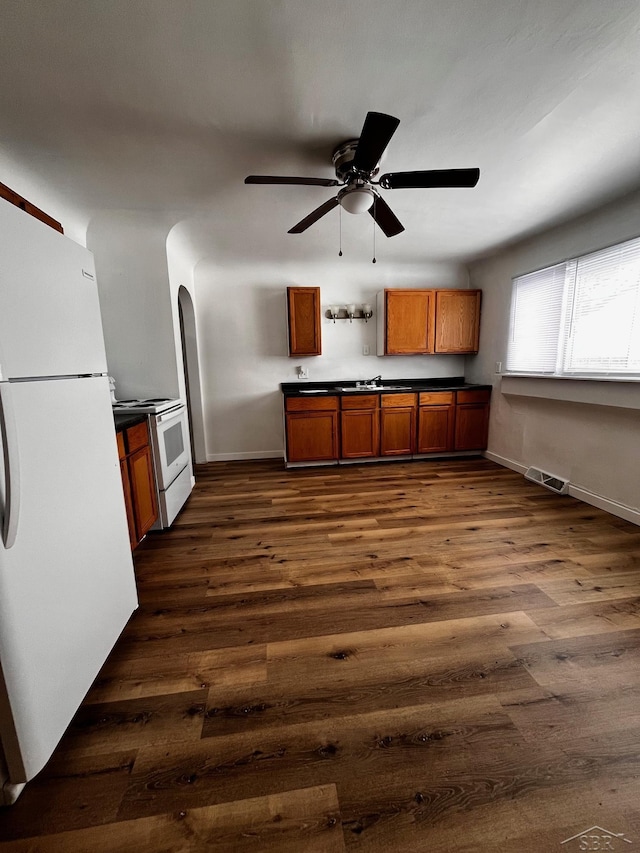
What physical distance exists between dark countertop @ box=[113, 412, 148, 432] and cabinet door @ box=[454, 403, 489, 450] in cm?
349

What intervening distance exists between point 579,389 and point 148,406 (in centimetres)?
355

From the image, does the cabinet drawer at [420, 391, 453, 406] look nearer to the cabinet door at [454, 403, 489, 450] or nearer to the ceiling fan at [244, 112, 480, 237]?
the cabinet door at [454, 403, 489, 450]

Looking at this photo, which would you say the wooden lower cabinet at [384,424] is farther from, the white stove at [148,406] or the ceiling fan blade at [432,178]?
the ceiling fan blade at [432,178]

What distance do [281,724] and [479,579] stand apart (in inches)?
51.3

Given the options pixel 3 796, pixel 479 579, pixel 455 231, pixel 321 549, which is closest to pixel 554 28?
pixel 455 231

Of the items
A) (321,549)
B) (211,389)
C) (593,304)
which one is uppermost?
(593,304)

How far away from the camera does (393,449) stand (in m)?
4.10

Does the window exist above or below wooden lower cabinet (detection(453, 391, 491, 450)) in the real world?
above

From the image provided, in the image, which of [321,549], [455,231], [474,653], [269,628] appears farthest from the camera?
[455,231]

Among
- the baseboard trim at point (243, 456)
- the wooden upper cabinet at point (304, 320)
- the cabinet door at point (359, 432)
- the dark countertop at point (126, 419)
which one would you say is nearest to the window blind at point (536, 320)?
the cabinet door at point (359, 432)

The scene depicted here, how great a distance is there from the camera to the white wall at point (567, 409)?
99.5 inches

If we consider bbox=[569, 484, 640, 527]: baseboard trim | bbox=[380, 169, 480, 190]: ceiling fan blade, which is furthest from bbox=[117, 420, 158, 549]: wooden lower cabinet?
bbox=[569, 484, 640, 527]: baseboard trim

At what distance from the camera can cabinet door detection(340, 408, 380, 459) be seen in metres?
3.95

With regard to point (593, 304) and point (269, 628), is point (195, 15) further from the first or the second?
point (593, 304)
